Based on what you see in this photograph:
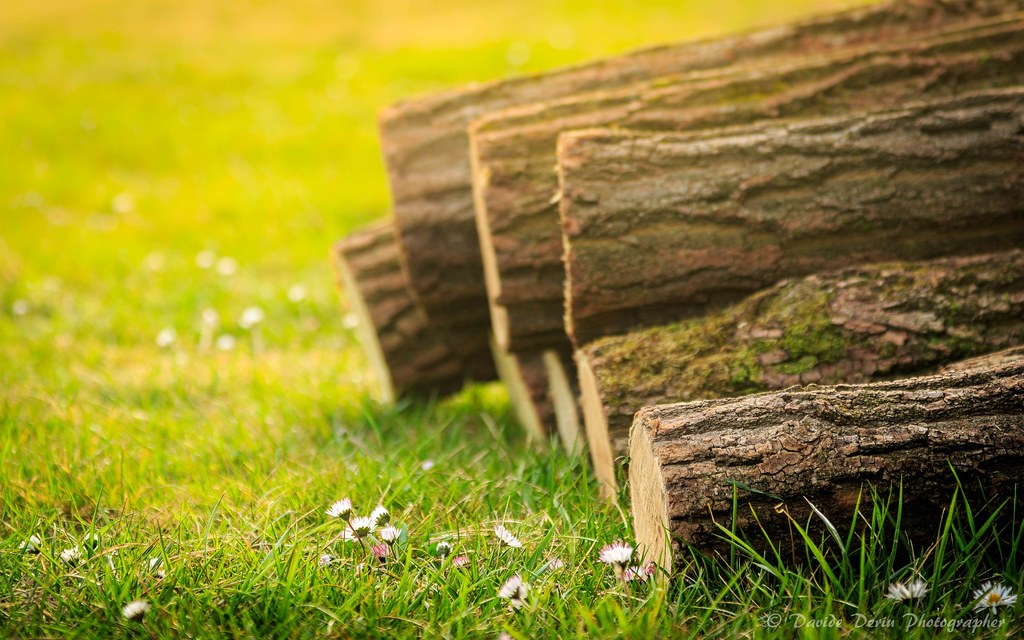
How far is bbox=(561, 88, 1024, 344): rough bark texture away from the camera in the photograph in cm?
198

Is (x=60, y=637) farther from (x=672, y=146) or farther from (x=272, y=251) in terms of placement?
(x=272, y=251)

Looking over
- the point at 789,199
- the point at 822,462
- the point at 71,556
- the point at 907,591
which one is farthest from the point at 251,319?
the point at 907,591

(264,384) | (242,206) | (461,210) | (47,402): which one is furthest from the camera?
(242,206)

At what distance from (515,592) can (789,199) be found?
47.8 inches

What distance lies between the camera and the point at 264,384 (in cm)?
324

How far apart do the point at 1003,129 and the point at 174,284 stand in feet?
13.7

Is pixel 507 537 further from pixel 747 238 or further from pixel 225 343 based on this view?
pixel 225 343

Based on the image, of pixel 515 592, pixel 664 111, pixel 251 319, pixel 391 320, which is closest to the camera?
pixel 515 592

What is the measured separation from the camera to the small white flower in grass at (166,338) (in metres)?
3.74

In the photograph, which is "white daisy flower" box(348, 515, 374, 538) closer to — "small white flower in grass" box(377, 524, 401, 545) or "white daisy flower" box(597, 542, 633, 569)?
"small white flower in grass" box(377, 524, 401, 545)

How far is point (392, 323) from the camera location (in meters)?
Answer: 2.95

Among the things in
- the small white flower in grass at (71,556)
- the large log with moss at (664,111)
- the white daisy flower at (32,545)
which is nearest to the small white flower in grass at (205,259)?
the large log with moss at (664,111)

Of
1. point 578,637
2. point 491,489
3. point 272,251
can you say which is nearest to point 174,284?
point 272,251

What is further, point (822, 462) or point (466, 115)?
point (466, 115)
